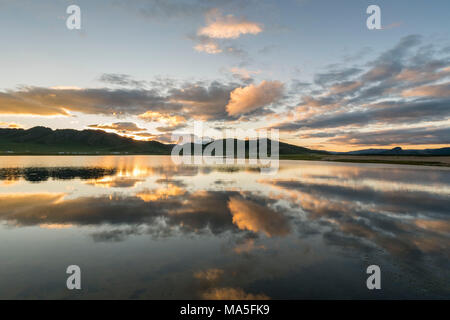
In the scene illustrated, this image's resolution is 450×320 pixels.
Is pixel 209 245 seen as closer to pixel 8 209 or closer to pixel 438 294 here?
pixel 438 294

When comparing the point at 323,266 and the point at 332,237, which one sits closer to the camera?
the point at 323,266

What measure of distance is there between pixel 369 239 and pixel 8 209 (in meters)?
27.4

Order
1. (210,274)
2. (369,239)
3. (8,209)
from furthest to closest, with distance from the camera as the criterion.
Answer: (8,209) → (369,239) → (210,274)

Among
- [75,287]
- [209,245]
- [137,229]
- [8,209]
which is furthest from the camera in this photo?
[8,209]

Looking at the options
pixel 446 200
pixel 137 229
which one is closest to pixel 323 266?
pixel 137 229

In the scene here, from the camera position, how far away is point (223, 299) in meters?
7.56

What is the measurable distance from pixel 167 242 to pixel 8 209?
16.5m

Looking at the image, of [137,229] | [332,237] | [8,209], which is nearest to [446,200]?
[332,237]

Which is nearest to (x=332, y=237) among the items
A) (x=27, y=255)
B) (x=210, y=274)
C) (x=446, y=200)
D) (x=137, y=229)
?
(x=210, y=274)

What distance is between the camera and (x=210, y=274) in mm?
8977

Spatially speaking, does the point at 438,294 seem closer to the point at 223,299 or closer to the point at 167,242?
the point at 223,299
